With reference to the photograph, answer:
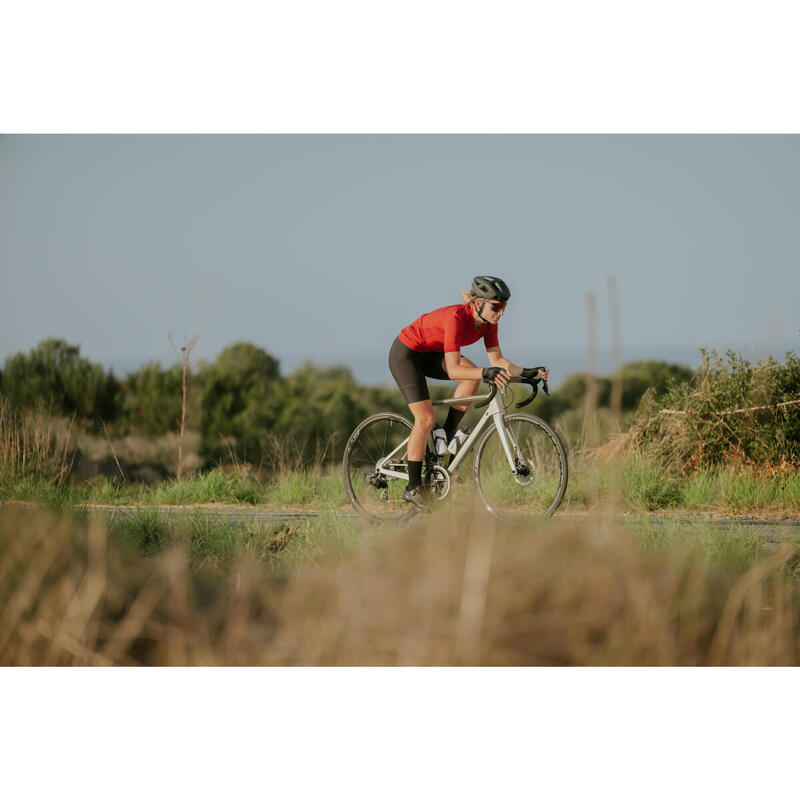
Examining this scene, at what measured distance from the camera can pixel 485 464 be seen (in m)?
5.88

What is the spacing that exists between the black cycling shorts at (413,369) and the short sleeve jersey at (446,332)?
1.8 inches

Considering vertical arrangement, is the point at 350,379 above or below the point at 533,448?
above

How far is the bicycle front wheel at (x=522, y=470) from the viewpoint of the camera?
5.29 m

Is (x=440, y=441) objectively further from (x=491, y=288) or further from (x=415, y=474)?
(x=491, y=288)

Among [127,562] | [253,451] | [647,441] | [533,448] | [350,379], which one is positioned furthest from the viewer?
[350,379]

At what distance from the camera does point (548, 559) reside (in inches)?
152

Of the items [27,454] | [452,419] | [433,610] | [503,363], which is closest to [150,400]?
[27,454]

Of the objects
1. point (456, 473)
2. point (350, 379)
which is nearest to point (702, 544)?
point (456, 473)

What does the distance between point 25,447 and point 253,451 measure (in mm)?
7708

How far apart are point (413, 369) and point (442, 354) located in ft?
0.76

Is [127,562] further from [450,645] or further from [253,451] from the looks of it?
[253,451]

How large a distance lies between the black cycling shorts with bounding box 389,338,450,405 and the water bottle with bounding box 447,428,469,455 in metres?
0.34

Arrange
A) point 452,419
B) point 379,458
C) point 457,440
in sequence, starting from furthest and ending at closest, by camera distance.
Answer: point 379,458
point 452,419
point 457,440

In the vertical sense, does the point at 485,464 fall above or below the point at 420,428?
below
